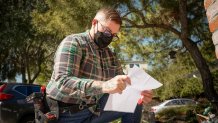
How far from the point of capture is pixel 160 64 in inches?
584

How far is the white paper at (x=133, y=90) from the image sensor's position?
2986 millimetres

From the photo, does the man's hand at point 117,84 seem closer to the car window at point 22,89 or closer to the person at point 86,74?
the person at point 86,74

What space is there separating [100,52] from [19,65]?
85.6 ft

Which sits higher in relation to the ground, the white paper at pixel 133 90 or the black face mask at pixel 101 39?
the black face mask at pixel 101 39

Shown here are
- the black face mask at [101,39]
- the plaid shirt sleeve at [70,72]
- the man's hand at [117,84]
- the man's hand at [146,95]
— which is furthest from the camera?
the black face mask at [101,39]

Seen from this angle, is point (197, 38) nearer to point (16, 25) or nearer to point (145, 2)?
point (145, 2)

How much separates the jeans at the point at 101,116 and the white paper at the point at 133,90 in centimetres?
17

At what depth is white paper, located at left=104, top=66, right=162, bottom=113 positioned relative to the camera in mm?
2986

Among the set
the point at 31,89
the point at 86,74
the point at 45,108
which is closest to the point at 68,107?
the point at 45,108

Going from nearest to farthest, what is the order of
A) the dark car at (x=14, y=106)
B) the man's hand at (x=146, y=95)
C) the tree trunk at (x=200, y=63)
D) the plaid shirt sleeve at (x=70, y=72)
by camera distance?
1. the plaid shirt sleeve at (x=70, y=72)
2. the man's hand at (x=146, y=95)
3. the dark car at (x=14, y=106)
4. the tree trunk at (x=200, y=63)

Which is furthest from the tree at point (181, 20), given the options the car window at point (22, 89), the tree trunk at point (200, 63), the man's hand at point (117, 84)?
the man's hand at point (117, 84)

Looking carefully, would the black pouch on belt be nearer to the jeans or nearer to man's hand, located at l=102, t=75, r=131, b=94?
the jeans

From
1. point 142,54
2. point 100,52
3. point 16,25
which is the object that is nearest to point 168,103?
point 16,25

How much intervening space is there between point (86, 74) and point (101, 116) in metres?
0.37
